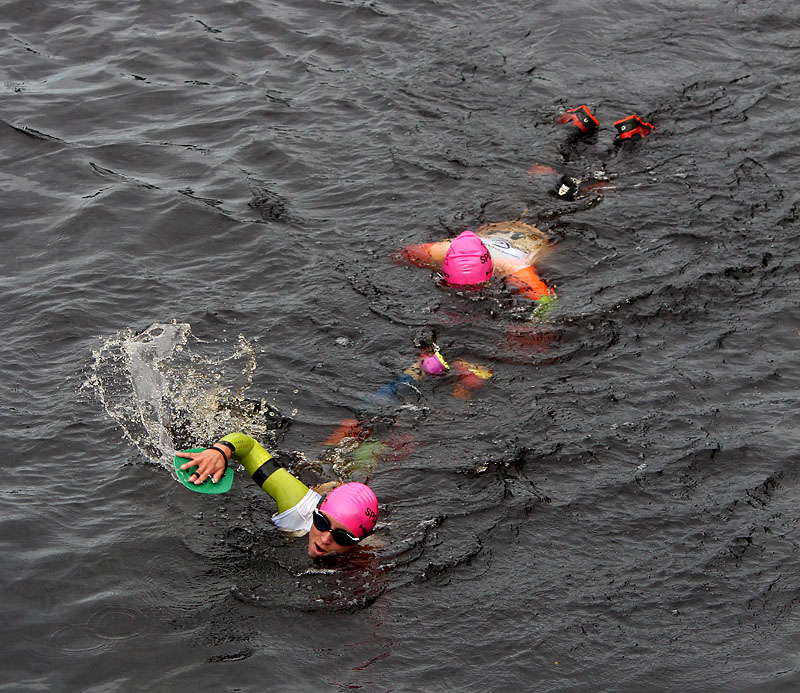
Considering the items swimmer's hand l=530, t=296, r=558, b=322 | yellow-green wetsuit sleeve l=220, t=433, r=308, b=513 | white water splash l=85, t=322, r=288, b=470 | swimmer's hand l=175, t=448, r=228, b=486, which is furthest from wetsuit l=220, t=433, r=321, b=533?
swimmer's hand l=530, t=296, r=558, b=322

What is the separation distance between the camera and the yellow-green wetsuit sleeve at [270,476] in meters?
7.34

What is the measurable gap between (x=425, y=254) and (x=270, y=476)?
4185 mm

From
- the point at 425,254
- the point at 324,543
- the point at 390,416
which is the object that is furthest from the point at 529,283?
the point at 324,543

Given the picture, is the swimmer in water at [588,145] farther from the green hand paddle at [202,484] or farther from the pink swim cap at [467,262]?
the green hand paddle at [202,484]

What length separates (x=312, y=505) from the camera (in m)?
7.52

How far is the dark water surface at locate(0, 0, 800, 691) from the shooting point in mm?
6664

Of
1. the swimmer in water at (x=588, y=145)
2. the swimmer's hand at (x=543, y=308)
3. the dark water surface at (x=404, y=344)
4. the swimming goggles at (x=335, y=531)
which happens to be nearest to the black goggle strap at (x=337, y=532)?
the swimming goggles at (x=335, y=531)

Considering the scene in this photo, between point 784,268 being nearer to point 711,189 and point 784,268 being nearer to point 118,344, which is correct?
point 711,189

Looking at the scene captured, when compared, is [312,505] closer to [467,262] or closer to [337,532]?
[337,532]

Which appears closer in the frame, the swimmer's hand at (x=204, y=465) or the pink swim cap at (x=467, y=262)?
the swimmer's hand at (x=204, y=465)

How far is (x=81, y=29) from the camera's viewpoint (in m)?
15.6

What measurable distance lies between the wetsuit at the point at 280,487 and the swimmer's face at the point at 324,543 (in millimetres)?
225

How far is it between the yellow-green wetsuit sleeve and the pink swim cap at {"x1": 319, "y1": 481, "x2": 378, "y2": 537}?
0.29m

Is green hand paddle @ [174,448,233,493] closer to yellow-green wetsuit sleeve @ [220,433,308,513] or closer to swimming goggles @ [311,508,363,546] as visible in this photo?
yellow-green wetsuit sleeve @ [220,433,308,513]
